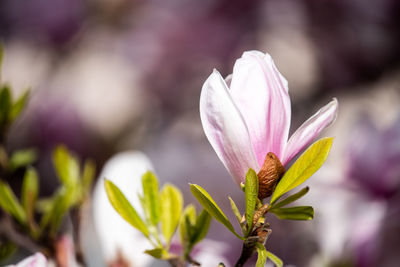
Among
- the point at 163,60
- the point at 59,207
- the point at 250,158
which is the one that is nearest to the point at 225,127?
the point at 250,158

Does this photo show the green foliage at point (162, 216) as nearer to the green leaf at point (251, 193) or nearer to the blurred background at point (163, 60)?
the green leaf at point (251, 193)

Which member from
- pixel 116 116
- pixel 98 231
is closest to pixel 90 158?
pixel 116 116

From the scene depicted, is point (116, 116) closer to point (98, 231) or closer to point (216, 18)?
point (216, 18)

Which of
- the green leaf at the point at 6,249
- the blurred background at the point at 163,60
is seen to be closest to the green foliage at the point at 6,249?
the green leaf at the point at 6,249

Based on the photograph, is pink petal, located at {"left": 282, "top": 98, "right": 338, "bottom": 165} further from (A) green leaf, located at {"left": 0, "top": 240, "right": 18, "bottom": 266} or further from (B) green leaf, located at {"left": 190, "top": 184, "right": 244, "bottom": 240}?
(A) green leaf, located at {"left": 0, "top": 240, "right": 18, "bottom": 266}

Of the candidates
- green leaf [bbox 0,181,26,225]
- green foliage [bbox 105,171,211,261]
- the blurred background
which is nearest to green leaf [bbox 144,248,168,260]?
green foliage [bbox 105,171,211,261]

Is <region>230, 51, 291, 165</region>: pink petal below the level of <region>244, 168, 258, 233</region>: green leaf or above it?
above
